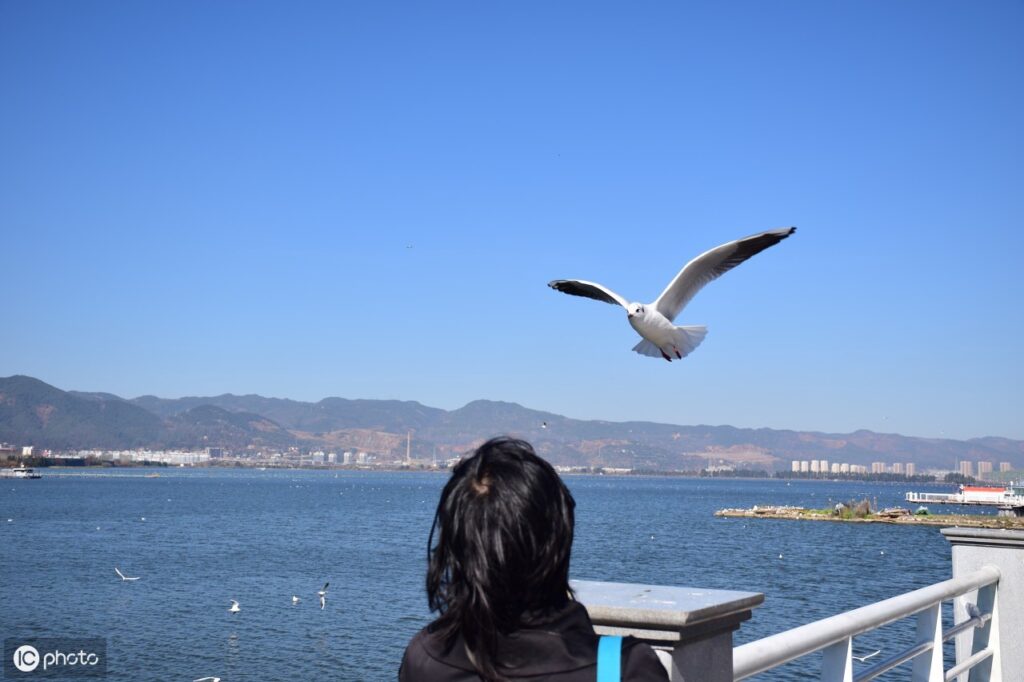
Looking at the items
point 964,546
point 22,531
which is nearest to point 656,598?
point 964,546

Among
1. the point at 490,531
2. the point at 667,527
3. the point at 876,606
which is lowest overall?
the point at 667,527

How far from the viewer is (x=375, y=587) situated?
3834 centimetres

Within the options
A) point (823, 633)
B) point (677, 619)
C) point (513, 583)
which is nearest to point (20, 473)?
point (823, 633)

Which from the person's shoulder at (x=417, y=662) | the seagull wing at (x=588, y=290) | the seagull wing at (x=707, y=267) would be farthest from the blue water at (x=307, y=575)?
the person's shoulder at (x=417, y=662)

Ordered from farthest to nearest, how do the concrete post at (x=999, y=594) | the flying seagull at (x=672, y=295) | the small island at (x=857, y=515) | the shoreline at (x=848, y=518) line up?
the small island at (x=857, y=515), the shoreline at (x=848, y=518), the flying seagull at (x=672, y=295), the concrete post at (x=999, y=594)

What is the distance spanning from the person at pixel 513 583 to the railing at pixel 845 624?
1.26 ft

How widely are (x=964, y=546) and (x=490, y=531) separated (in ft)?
15.4

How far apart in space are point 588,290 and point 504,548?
5.58m

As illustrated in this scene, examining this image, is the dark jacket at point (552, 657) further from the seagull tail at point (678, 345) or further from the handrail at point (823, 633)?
the seagull tail at point (678, 345)

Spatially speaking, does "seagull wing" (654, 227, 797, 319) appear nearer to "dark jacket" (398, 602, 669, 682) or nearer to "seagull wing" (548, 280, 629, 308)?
"seagull wing" (548, 280, 629, 308)

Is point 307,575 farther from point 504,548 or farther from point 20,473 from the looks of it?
point 20,473

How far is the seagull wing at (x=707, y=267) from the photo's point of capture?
6.49 meters

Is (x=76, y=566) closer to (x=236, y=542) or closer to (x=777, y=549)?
(x=236, y=542)

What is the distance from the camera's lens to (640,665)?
5.17 ft
